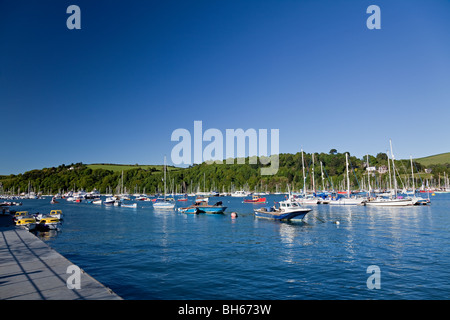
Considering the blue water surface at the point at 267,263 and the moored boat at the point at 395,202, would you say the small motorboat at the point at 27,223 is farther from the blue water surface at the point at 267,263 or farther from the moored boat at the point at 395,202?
the moored boat at the point at 395,202

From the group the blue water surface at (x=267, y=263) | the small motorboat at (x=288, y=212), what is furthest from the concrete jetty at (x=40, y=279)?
the small motorboat at (x=288, y=212)

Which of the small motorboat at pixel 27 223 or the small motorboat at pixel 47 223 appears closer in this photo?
the small motorboat at pixel 27 223

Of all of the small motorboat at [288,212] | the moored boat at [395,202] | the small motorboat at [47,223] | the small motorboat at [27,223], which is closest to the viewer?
the small motorboat at [27,223]

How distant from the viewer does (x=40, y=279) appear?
Result: 1580 centimetres

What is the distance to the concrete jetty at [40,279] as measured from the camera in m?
13.1

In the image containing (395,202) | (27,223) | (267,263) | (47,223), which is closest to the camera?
(267,263)

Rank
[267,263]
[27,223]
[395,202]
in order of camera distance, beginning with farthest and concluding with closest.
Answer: [395,202] → [27,223] → [267,263]

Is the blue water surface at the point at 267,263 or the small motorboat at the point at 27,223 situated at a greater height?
the small motorboat at the point at 27,223

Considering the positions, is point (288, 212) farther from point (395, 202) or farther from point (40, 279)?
point (395, 202)

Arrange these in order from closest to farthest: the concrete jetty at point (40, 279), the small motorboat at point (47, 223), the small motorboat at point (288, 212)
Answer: the concrete jetty at point (40, 279) < the small motorboat at point (47, 223) < the small motorboat at point (288, 212)

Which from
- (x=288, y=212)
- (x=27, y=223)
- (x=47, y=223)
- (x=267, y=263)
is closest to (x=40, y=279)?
(x=267, y=263)

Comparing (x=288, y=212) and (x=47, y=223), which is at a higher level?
(x=288, y=212)
